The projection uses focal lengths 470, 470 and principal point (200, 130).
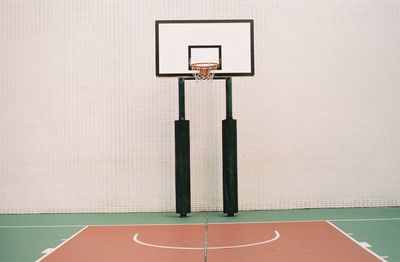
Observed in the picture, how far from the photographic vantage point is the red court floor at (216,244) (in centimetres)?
451

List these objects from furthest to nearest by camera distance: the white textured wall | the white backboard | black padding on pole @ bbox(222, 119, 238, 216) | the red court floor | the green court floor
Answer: the white textured wall
the white backboard
black padding on pole @ bbox(222, 119, 238, 216)
the green court floor
the red court floor

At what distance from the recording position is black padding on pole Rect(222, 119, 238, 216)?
23.0ft

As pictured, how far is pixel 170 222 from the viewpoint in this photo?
666 centimetres

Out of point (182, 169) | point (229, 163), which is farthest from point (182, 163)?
point (229, 163)

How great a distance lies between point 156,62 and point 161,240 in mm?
3032

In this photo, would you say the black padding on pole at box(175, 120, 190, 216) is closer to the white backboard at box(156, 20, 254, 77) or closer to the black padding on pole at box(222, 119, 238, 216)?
the black padding on pole at box(222, 119, 238, 216)

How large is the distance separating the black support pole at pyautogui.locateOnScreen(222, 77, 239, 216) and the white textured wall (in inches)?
28.2

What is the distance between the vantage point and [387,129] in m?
7.89

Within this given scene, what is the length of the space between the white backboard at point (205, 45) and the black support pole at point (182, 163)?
1.30ft

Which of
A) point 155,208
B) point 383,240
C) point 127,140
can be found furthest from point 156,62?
point 383,240

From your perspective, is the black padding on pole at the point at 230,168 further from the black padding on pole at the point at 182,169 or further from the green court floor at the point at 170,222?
the black padding on pole at the point at 182,169

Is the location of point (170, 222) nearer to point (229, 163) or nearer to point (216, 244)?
point (229, 163)

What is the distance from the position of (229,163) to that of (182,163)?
71cm

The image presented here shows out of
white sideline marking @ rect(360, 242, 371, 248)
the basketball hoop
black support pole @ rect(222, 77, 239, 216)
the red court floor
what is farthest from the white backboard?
white sideline marking @ rect(360, 242, 371, 248)
